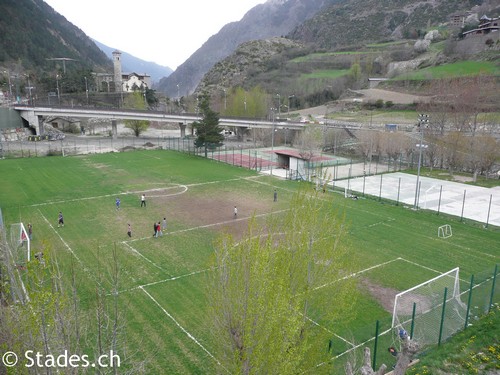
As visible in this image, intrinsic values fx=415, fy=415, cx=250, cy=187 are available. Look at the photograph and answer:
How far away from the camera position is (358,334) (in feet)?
54.3

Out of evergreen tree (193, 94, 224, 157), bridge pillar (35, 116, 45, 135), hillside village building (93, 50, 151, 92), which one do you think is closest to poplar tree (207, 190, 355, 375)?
evergreen tree (193, 94, 224, 157)

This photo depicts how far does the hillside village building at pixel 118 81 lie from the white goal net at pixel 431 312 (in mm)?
140981

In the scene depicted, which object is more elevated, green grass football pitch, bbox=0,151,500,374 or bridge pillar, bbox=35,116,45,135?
bridge pillar, bbox=35,116,45,135

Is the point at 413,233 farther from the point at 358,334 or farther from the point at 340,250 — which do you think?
the point at 340,250

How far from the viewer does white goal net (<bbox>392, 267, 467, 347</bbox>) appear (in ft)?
53.0

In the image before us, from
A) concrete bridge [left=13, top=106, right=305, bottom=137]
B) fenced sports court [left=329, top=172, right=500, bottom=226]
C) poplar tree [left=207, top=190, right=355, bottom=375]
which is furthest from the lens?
concrete bridge [left=13, top=106, right=305, bottom=137]

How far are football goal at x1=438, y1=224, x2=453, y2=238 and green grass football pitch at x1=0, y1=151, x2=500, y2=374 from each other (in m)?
0.44

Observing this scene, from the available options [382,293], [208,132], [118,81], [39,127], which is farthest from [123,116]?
[118,81]

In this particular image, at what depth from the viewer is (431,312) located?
16.5 metres

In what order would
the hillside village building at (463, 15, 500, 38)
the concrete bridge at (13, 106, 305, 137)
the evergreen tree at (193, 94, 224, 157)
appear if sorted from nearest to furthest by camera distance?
the evergreen tree at (193, 94, 224, 157) → the concrete bridge at (13, 106, 305, 137) → the hillside village building at (463, 15, 500, 38)

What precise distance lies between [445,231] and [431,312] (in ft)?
50.9

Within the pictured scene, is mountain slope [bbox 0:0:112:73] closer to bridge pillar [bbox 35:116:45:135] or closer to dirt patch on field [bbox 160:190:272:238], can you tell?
bridge pillar [bbox 35:116:45:135]

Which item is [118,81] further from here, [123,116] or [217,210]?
[217,210]

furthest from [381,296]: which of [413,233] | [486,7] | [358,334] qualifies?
[486,7]
